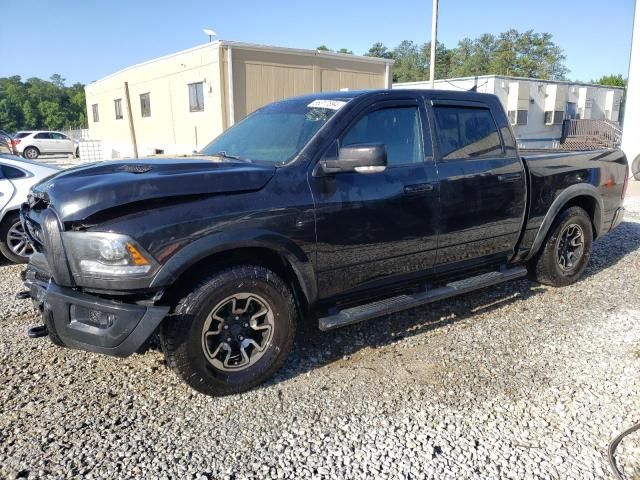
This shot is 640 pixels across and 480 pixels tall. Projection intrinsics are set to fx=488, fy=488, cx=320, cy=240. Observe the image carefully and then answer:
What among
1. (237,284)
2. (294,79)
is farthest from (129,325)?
(294,79)

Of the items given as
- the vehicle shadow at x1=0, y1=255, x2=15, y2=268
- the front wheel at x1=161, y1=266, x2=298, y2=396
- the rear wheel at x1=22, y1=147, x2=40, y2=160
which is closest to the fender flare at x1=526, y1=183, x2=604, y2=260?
the front wheel at x1=161, y1=266, x2=298, y2=396

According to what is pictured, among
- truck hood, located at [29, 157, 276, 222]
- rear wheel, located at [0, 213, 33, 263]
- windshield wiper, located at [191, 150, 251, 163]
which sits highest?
windshield wiper, located at [191, 150, 251, 163]

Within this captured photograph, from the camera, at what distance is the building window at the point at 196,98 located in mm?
17453

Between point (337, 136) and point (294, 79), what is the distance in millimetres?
14174

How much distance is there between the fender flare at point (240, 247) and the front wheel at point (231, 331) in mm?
144

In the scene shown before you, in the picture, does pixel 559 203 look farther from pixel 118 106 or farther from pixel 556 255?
pixel 118 106

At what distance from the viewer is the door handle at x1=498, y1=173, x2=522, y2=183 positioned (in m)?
4.34

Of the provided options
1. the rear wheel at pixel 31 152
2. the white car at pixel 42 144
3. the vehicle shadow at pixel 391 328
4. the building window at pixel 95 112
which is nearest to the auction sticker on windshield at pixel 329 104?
the vehicle shadow at pixel 391 328

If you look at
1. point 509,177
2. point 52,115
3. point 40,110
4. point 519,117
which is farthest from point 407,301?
point 40,110

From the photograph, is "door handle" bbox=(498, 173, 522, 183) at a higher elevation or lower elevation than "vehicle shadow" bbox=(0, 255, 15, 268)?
higher

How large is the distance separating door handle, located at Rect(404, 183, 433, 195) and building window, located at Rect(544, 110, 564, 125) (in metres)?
26.0

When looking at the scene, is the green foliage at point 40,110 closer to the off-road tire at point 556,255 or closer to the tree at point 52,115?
the tree at point 52,115

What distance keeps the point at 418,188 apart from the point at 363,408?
1682mm

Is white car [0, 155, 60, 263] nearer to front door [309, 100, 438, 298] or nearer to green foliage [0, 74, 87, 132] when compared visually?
front door [309, 100, 438, 298]
